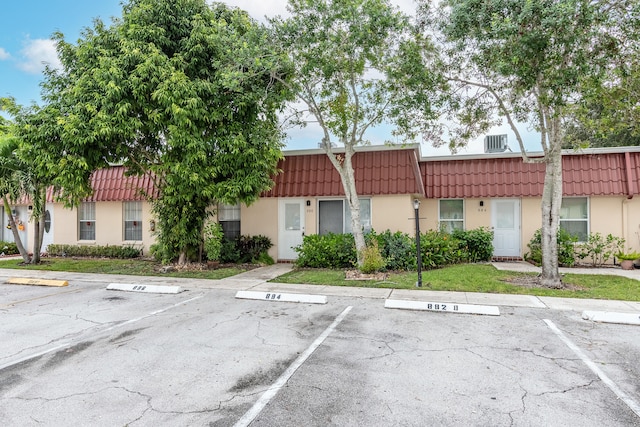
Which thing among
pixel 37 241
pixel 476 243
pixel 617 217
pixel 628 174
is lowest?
pixel 476 243

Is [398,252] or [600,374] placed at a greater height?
[398,252]

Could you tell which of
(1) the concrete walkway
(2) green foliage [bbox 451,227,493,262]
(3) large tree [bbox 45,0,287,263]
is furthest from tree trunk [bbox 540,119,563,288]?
(3) large tree [bbox 45,0,287,263]

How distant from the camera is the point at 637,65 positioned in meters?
8.19

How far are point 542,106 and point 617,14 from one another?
203 cm

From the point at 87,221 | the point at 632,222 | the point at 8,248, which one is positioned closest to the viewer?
the point at 632,222

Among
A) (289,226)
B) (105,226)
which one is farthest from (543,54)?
(105,226)

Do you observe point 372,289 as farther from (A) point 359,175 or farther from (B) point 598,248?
(B) point 598,248

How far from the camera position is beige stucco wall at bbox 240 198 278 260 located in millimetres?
13523

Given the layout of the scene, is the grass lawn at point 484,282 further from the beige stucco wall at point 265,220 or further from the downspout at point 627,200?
the downspout at point 627,200

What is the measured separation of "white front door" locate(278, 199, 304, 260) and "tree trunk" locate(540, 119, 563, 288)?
294 inches

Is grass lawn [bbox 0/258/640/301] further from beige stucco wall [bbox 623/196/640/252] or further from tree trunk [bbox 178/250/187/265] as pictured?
beige stucco wall [bbox 623/196/640/252]

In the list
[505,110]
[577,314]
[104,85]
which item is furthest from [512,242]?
[104,85]

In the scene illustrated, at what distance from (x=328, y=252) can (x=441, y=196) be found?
16.0 ft

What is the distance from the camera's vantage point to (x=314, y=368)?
4.25m
